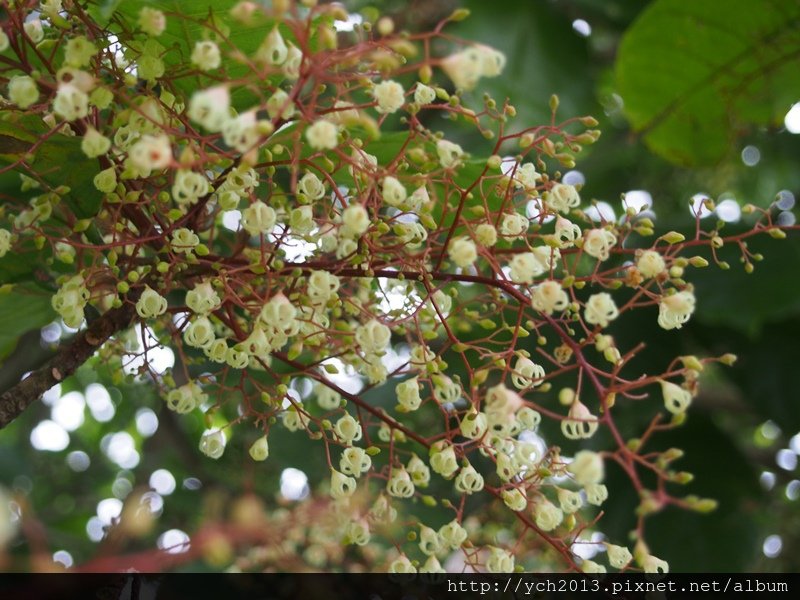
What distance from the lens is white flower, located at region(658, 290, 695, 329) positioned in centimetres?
83

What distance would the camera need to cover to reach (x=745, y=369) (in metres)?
1.98

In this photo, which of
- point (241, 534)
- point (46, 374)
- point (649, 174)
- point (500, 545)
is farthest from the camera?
point (649, 174)

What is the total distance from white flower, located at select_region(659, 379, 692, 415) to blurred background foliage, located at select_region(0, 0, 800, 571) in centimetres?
83

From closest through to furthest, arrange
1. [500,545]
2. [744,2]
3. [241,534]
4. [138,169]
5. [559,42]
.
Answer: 1. [241,534]
2. [138,169]
3. [500,545]
4. [744,2]
5. [559,42]

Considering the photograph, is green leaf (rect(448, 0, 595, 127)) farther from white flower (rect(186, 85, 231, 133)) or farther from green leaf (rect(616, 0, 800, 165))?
white flower (rect(186, 85, 231, 133))

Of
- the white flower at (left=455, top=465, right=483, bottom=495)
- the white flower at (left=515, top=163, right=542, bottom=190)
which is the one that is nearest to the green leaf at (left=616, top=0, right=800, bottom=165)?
the white flower at (left=515, top=163, right=542, bottom=190)

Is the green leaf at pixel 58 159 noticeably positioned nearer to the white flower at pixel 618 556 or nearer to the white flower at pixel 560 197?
the white flower at pixel 560 197

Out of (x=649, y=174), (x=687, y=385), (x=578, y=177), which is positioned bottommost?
(x=649, y=174)

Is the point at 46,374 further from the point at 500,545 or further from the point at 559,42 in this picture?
the point at 559,42

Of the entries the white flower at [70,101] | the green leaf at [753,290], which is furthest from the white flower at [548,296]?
the green leaf at [753,290]

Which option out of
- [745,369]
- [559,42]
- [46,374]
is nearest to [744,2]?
[559,42]

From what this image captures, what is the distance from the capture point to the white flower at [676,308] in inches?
32.7

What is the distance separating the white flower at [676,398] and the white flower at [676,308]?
6 centimetres

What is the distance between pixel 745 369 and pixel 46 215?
159 cm
